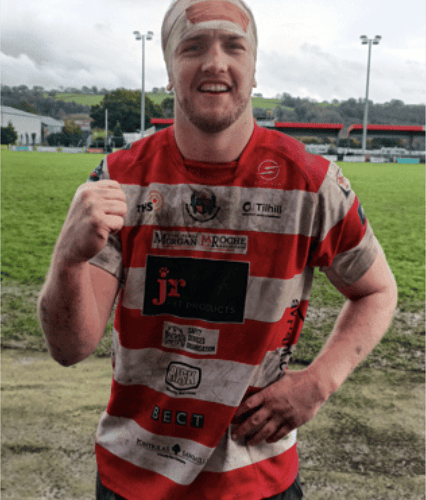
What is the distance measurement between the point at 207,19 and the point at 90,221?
553 mm

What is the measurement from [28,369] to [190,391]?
3.07 meters

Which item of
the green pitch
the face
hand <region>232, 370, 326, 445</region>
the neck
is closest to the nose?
the face

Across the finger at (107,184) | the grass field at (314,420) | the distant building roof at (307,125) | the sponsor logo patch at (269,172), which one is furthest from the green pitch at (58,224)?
the distant building roof at (307,125)

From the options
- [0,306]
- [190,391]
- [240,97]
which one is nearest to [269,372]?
[190,391]

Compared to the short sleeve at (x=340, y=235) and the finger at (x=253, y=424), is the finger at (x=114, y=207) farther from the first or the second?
the finger at (x=253, y=424)

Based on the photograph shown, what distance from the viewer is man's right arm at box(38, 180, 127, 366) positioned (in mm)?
1131

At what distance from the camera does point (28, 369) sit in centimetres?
397

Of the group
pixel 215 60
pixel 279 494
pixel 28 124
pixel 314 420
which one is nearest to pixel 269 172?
pixel 215 60

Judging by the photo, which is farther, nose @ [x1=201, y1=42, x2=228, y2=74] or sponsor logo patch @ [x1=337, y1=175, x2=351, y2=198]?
sponsor logo patch @ [x1=337, y1=175, x2=351, y2=198]

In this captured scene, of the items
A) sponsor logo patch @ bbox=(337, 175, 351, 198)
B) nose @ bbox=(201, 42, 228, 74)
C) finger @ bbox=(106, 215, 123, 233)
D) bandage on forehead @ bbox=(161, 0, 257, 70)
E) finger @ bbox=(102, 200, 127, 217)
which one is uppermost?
bandage on forehead @ bbox=(161, 0, 257, 70)

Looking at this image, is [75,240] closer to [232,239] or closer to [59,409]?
[232,239]

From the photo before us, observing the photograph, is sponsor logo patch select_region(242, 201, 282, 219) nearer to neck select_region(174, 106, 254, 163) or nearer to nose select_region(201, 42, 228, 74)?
neck select_region(174, 106, 254, 163)

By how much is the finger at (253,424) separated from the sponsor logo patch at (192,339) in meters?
0.18

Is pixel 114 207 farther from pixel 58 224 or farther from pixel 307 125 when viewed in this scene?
pixel 307 125
